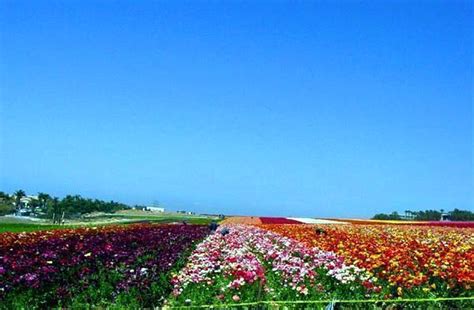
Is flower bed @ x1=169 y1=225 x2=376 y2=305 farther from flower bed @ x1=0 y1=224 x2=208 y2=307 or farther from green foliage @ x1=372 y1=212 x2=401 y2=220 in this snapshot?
green foliage @ x1=372 y1=212 x2=401 y2=220

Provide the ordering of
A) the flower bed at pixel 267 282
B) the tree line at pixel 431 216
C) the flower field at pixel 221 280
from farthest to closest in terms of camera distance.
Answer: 1. the tree line at pixel 431 216
2. the flower bed at pixel 267 282
3. the flower field at pixel 221 280

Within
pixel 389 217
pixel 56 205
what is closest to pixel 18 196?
pixel 56 205

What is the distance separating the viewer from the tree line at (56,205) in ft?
215

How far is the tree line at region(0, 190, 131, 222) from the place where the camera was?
6562cm

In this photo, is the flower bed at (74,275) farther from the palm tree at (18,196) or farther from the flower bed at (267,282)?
the palm tree at (18,196)

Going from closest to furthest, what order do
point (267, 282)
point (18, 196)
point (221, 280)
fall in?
point (221, 280)
point (267, 282)
point (18, 196)

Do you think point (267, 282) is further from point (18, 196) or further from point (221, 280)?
point (18, 196)

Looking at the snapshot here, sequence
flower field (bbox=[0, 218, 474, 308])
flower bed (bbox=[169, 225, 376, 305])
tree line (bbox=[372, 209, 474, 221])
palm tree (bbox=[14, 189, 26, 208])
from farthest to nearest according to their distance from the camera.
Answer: palm tree (bbox=[14, 189, 26, 208]), tree line (bbox=[372, 209, 474, 221]), flower bed (bbox=[169, 225, 376, 305]), flower field (bbox=[0, 218, 474, 308])

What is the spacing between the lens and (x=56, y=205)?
224ft

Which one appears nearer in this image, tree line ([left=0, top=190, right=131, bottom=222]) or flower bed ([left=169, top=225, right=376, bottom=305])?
flower bed ([left=169, top=225, right=376, bottom=305])

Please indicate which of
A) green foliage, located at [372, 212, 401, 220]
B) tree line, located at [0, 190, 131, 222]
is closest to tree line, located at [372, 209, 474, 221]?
green foliage, located at [372, 212, 401, 220]

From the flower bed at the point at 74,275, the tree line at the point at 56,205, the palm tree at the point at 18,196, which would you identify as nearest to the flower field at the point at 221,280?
the flower bed at the point at 74,275

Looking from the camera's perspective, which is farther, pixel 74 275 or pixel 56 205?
pixel 56 205

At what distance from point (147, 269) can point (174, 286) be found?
768 millimetres
